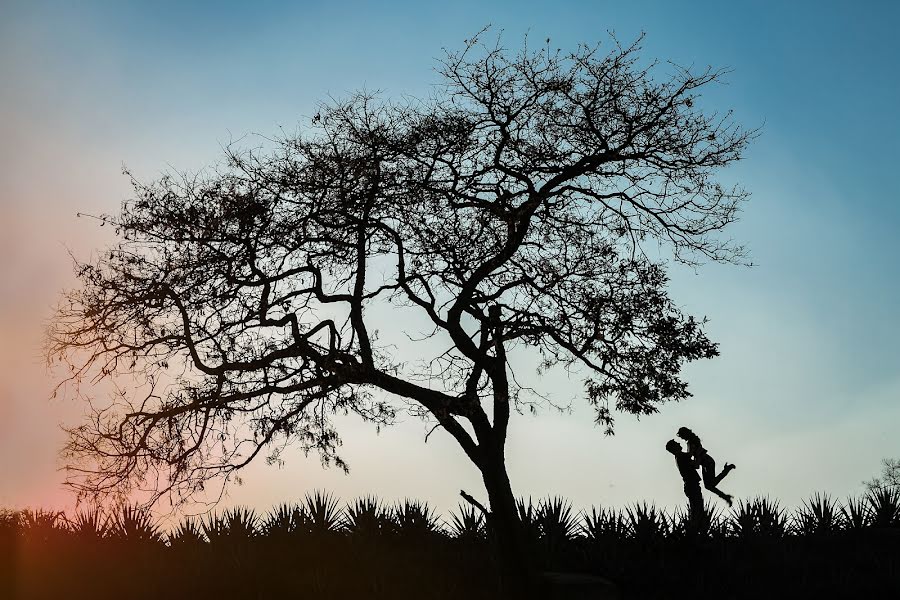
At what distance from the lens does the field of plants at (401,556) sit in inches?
523

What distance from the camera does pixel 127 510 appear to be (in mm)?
15125

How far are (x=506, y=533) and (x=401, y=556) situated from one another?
1.89m

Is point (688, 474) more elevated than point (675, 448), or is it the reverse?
point (675, 448)

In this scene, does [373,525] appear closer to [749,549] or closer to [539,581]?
[539,581]

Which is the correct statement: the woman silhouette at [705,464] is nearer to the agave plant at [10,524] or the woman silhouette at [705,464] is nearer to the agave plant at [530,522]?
the agave plant at [530,522]

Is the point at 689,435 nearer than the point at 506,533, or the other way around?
the point at 506,533

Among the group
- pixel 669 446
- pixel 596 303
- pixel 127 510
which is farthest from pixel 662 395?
pixel 127 510

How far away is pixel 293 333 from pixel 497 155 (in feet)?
15.2

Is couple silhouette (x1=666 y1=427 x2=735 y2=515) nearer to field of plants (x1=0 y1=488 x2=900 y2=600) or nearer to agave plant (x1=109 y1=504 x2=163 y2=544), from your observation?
field of plants (x1=0 y1=488 x2=900 y2=600)

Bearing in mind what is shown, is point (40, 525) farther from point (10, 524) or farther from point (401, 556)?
point (401, 556)

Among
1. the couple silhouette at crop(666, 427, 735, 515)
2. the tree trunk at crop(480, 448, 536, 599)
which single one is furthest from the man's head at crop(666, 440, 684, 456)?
the tree trunk at crop(480, 448, 536, 599)

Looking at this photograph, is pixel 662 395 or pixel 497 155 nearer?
pixel 662 395

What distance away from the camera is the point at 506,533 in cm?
1433

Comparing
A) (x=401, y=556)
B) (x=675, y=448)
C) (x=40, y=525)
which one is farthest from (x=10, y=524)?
(x=675, y=448)
